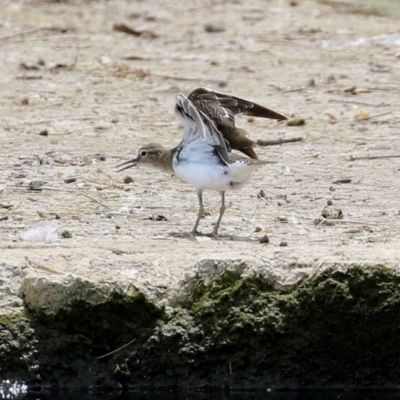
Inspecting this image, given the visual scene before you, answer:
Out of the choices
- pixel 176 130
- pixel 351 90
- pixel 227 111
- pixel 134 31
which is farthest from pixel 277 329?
pixel 134 31

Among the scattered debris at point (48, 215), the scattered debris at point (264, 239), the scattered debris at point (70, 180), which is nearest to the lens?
the scattered debris at point (264, 239)

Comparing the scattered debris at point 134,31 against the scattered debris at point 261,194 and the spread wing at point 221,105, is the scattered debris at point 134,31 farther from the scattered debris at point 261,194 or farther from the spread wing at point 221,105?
the spread wing at point 221,105

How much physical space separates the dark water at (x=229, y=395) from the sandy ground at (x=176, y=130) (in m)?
0.50

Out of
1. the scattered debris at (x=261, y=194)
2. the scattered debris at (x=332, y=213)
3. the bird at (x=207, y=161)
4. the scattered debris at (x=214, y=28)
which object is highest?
the bird at (x=207, y=161)

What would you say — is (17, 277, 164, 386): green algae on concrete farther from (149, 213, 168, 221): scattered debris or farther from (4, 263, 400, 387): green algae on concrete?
(149, 213, 168, 221): scattered debris

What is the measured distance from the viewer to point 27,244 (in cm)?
623

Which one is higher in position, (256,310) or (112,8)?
(256,310)

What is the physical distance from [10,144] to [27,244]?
8.37ft

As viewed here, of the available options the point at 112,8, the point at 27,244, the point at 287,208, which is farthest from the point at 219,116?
the point at 112,8

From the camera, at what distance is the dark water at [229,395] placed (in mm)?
5582

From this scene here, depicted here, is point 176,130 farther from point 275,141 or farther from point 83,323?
point 83,323

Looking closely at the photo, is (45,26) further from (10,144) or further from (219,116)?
(219,116)

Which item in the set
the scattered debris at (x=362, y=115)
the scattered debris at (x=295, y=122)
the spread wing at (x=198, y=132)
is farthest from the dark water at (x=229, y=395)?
the scattered debris at (x=362, y=115)

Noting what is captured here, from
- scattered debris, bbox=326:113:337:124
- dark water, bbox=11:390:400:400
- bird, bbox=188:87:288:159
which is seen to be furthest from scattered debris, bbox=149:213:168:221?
scattered debris, bbox=326:113:337:124
